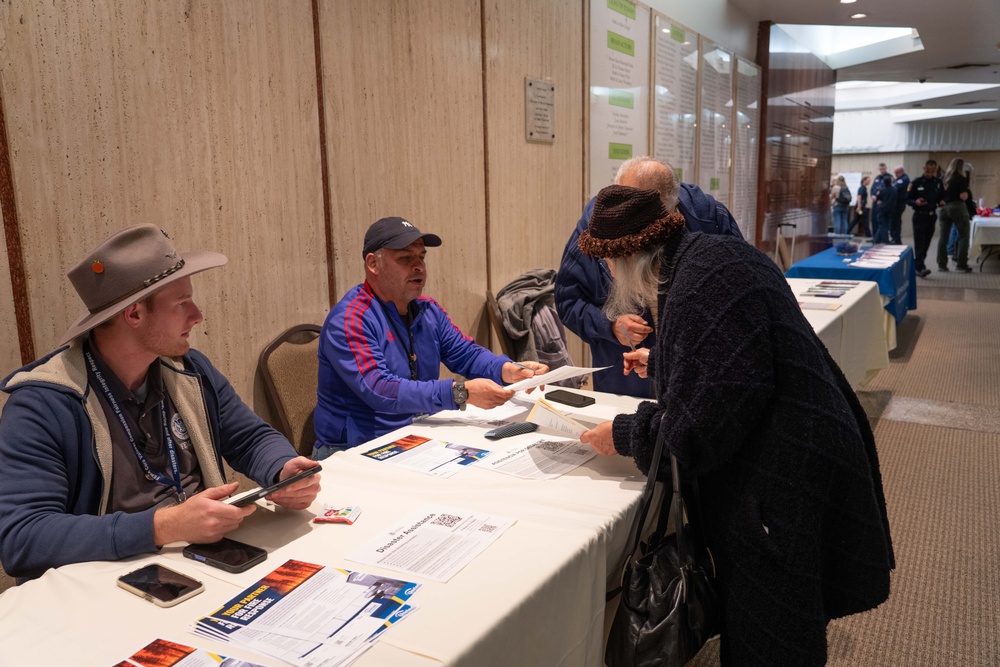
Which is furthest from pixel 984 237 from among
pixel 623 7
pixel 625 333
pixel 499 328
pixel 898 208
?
pixel 625 333

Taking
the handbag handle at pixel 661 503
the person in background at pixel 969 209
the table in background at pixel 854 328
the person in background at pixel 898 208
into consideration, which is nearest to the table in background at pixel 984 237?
the person in background at pixel 969 209

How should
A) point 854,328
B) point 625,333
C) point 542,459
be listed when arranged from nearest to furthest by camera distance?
point 542,459 → point 625,333 → point 854,328

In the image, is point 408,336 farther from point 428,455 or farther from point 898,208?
point 898,208

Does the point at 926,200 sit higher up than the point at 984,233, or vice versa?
the point at 926,200

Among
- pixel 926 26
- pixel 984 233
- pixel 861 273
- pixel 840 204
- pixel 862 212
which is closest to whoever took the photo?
pixel 861 273

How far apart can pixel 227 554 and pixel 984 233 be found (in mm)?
13986

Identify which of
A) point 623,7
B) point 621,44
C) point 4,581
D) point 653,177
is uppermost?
point 623,7

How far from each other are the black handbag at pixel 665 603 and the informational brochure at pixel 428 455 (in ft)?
1.62

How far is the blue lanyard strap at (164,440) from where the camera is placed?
1408 millimetres

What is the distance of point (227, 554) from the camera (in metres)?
1.26

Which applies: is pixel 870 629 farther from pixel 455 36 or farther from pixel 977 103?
pixel 977 103

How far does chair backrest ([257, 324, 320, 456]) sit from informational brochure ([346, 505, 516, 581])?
1272mm

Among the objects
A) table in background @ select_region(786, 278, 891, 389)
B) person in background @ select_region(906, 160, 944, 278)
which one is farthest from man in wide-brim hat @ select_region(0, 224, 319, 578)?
person in background @ select_region(906, 160, 944, 278)

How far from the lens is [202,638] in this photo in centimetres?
102
